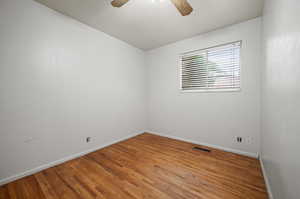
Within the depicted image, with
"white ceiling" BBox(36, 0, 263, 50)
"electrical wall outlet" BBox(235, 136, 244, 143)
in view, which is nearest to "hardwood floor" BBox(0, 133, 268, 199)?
"electrical wall outlet" BBox(235, 136, 244, 143)

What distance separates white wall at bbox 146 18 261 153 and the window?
0.12 meters

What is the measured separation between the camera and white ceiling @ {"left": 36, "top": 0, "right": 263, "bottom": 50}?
1.79 m

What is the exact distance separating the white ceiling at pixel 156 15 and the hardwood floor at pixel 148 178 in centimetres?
257

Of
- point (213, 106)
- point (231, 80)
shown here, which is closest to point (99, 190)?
point (213, 106)

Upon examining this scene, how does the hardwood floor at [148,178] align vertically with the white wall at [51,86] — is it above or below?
below

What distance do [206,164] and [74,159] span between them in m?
2.37

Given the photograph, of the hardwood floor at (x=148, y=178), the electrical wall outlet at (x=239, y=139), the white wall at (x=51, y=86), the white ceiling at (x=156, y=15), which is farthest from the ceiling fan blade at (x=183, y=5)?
the electrical wall outlet at (x=239, y=139)

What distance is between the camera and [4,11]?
153 cm

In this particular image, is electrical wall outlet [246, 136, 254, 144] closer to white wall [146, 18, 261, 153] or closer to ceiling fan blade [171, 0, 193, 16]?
white wall [146, 18, 261, 153]

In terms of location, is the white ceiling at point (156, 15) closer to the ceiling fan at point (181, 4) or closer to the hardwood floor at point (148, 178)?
the ceiling fan at point (181, 4)

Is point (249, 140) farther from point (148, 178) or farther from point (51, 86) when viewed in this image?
point (51, 86)

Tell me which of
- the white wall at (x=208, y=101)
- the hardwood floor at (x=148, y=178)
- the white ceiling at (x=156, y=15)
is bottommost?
the hardwood floor at (x=148, y=178)

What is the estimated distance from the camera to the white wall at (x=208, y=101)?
2.13 m

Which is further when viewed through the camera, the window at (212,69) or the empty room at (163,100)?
the window at (212,69)
